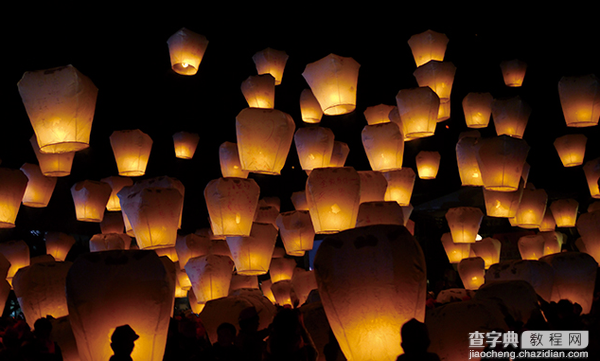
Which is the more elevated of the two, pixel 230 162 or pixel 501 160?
pixel 230 162

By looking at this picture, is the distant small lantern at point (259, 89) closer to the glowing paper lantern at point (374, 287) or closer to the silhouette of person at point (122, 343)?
the glowing paper lantern at point (374, 287)

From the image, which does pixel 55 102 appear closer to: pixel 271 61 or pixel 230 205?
pixel 230 205

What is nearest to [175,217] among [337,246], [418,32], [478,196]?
[337,246]

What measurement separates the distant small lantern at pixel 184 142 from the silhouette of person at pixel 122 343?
5452 millimetres

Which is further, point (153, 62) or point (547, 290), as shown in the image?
point (153, 62)

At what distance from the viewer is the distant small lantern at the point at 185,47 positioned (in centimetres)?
470

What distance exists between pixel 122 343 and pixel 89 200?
168 inches

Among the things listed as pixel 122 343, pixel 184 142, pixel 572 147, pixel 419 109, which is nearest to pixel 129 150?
pixel 184 142

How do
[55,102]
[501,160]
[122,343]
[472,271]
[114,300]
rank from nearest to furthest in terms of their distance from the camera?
[122,343]
[114,300]
[55,102]
[501,160]
[472,271]

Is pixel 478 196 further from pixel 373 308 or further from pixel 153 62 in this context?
pixel 373 308

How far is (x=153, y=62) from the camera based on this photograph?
18.2 feet

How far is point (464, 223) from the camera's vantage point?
711cm

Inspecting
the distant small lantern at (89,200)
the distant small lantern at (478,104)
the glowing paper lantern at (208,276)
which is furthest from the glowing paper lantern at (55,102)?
the distant small lantern at (478,104)

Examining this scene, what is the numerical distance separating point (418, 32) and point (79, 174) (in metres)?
5.30
